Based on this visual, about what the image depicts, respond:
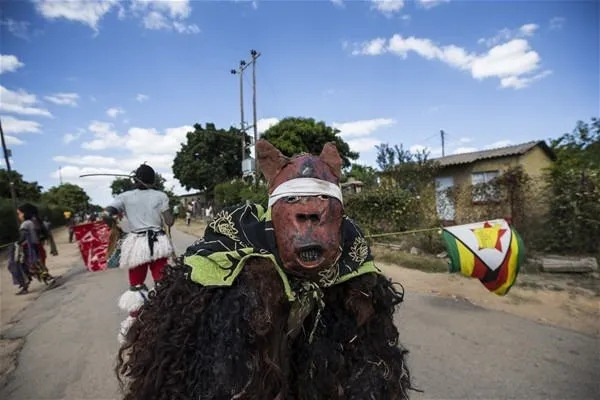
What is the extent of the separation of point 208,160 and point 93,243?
2874 centimetres

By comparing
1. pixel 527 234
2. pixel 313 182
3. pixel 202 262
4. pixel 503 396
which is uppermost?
pixel 313 182

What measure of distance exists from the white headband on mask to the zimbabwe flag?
2263mm

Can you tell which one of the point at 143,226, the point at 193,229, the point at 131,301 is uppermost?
the point at 143,226

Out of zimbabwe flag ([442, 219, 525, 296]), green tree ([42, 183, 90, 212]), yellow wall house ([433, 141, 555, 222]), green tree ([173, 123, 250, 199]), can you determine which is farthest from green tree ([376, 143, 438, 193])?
green tree ([42, 183, 90, 212])

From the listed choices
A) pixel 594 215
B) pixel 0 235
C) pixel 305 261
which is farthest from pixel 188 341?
pixel 0 235

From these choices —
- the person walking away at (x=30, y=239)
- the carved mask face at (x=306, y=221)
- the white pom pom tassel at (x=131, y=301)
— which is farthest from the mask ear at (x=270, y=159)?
the person walking away at (x=30, y=239)

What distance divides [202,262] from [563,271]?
7758 millimetres

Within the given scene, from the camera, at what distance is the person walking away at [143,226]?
336cm

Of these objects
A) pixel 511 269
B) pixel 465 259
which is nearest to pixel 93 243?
pixel 465 259

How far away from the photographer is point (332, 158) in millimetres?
1460

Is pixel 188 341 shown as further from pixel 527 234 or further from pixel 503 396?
pixel 527 234

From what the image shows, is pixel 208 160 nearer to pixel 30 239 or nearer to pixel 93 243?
pixel 30 239

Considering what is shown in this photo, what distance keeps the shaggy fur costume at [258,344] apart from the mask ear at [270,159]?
353 mm

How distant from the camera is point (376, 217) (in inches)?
436
